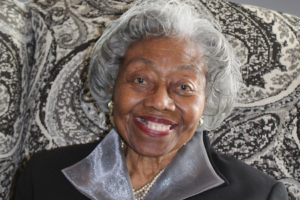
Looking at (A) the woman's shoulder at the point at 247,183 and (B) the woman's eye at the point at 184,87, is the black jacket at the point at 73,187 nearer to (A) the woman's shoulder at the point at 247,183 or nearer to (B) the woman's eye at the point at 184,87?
(A) the woman's shoulder at the point at 247,183

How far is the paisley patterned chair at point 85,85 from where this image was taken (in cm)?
140

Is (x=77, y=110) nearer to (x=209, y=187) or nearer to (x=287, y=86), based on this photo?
(x=209, y=187)

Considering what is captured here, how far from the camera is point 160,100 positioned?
1.07 metres

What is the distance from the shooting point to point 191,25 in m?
1.17

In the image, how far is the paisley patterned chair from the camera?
4.58ft

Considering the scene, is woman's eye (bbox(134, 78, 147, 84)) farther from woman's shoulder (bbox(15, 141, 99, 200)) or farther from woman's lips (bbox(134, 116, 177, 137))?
woman's shoulder (bbox(15, 141, 99, 200))

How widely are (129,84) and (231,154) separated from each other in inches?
23.3

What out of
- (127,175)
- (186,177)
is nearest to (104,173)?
(127,175)

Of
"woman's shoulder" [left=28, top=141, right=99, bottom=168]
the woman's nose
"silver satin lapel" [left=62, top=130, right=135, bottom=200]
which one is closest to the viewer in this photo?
the woman's nose

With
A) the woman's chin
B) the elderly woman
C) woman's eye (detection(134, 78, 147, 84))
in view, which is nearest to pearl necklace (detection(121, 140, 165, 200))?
the elderly woman

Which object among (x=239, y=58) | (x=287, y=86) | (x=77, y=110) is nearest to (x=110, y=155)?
(x=77, y=110)

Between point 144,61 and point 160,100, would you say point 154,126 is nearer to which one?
point 160,100

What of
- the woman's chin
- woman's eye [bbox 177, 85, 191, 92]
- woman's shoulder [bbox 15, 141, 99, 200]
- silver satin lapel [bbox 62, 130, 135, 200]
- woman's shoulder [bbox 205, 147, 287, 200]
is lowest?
woman's shoulder [bbox 15, 141, 99, 200]

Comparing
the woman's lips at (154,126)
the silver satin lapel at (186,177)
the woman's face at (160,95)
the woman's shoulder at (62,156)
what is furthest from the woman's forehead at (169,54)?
the woman's shoulder at (62,156)
